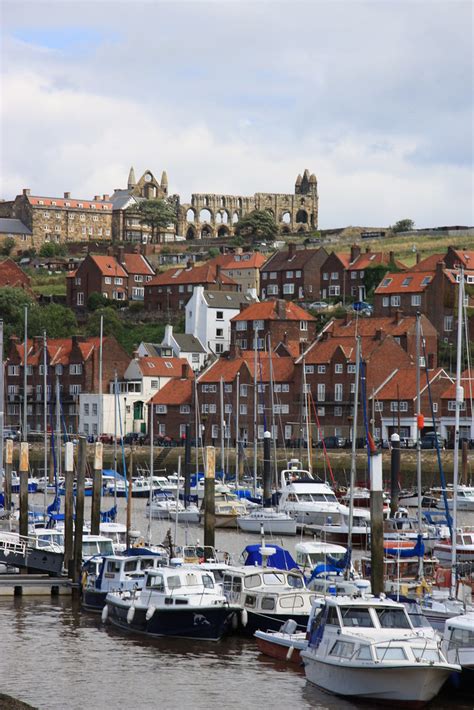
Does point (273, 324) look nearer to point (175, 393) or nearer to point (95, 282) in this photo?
point (175, 393)

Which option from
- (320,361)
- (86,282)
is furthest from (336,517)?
(86,282)

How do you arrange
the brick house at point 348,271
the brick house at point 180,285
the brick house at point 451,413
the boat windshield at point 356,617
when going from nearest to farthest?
the boat windshield at point 356,617 < the brick house at point 451,413 < the brick house at point 348,271 < the brick house at point 180,285

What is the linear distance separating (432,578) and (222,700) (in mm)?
11541

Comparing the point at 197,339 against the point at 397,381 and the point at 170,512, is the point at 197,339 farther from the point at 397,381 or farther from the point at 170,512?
the point at 170,512

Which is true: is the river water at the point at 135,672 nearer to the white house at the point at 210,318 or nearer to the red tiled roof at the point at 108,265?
the white house at the point at 210,318

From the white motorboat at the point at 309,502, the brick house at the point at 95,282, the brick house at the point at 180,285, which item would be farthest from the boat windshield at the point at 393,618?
the brick house at the point at 95,282

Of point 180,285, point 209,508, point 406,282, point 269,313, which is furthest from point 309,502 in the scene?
point 180,285

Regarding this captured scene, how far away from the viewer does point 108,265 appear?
170m

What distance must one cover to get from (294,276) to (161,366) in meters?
33.6

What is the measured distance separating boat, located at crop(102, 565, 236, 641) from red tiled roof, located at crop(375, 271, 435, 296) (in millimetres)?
92526

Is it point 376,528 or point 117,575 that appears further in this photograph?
point 117,575

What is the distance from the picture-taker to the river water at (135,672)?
3634 centimetres

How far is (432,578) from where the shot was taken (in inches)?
1817

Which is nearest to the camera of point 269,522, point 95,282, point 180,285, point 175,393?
point 269,522
